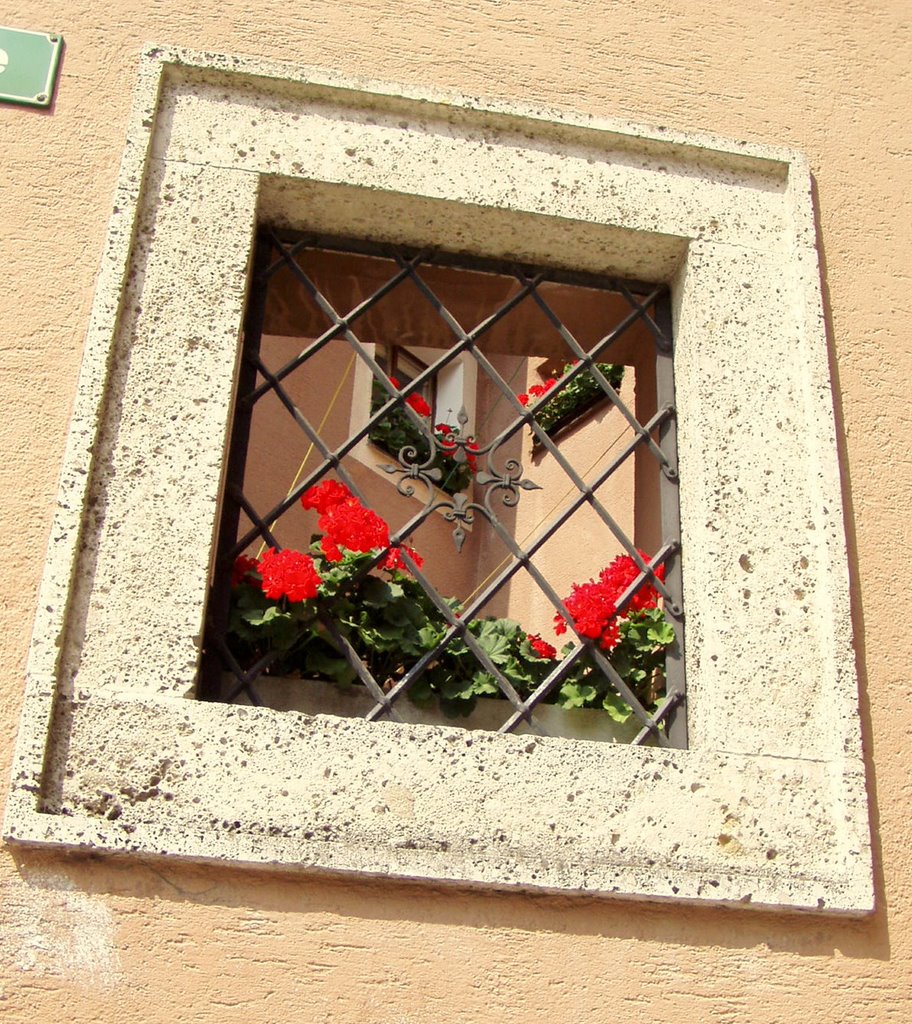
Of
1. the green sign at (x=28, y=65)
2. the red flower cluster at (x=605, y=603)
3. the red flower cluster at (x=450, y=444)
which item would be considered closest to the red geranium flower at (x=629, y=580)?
the red flower cluster at (x=605, y=603)

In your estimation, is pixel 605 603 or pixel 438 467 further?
pixel 438 467

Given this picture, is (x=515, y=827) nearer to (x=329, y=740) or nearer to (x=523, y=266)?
(x=329, y=740)

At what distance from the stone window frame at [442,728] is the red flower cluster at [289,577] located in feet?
0.61

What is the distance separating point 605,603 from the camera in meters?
2.92

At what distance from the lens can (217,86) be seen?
3.12 metres

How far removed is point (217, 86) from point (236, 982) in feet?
6.52

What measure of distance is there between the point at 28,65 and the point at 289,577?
1351 mm

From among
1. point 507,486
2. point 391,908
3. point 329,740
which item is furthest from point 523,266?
point 391,908

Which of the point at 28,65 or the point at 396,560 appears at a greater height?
the point at 28,65

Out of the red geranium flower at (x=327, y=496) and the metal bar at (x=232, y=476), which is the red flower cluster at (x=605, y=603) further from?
the metal bar at (x=232, y=476)

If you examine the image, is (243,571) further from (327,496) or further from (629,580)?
(629,580)

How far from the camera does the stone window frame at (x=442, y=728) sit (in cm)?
244

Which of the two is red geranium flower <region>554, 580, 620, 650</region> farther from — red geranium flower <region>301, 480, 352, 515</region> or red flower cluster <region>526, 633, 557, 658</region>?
red geranium flower <region>301, 480, 352, 515</region>

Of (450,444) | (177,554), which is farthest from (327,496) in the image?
(177,554)
